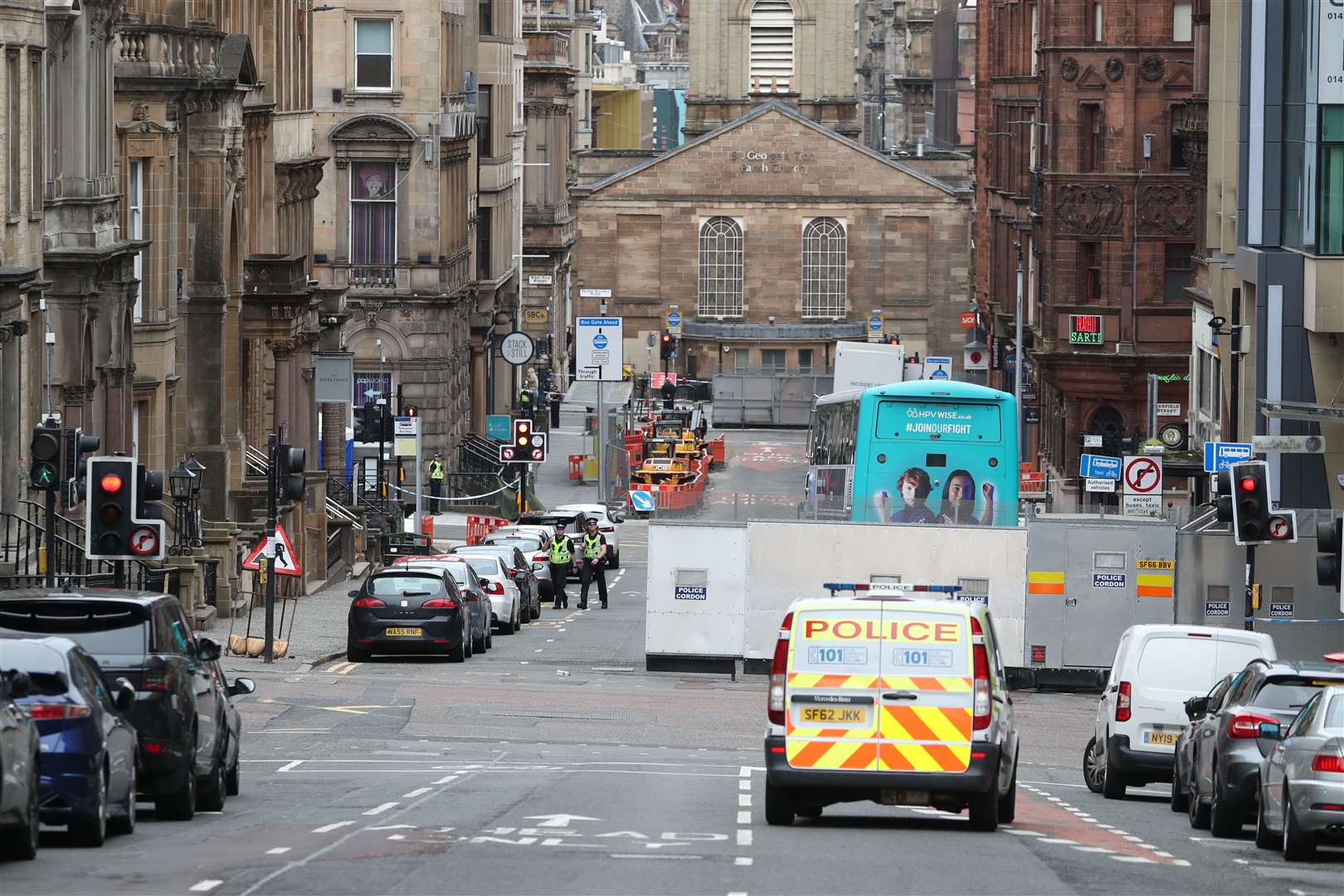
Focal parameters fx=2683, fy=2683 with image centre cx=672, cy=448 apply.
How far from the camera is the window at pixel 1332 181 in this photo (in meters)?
40.8

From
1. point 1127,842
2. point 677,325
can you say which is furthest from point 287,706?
point 677,325

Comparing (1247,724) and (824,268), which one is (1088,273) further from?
(824,268)

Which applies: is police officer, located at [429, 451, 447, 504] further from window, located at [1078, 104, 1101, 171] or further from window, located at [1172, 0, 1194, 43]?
window, located at [1172, 0, 1194, 43]

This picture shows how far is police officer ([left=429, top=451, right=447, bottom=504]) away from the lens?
6969 cm

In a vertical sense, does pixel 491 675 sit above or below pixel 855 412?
below

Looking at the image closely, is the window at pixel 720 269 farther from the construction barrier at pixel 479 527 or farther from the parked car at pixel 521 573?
the parked car at pixel 521 573

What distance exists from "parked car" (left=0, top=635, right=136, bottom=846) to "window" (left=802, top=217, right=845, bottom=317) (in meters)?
109

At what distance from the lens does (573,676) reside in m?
34.3

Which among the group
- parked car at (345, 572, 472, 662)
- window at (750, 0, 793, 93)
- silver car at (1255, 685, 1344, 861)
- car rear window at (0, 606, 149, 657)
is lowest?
parked car at (345, 572, 472, 662)

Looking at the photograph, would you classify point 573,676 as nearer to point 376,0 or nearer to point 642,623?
point 642,623

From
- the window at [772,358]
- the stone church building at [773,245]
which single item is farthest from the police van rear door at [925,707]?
the stone church building at [773,245]

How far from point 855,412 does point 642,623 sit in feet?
22.0

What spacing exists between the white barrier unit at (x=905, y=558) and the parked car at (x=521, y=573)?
9958 millimetres

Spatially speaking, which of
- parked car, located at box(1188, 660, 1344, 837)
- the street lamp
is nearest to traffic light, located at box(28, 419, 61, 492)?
parked car, located at box(1188, 660, 1344, 837)
